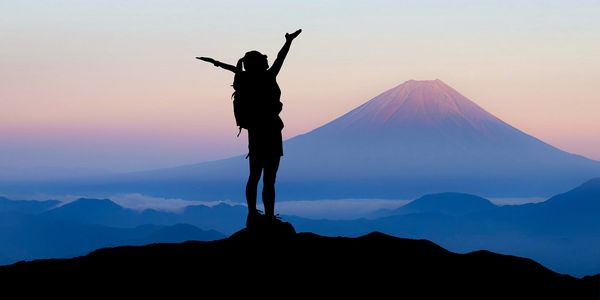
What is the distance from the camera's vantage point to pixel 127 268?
540 inches

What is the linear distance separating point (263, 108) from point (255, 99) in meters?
0.20

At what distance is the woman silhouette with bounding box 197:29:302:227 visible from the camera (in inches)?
547

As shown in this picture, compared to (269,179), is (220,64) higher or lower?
higher

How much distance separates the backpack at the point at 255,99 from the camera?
45.5 ft

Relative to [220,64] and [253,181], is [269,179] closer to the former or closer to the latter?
[253,181]

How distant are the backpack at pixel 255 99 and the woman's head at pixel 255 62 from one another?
0.13 metres

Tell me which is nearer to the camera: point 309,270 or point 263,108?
point 309,270

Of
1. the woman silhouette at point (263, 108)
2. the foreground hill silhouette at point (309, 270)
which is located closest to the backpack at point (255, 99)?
the woman silhouette at point (263, 108)

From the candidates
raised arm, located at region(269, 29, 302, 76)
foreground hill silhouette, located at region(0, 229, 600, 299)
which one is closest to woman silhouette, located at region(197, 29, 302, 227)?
raised arm, located at region(269, 29, 302, 76)

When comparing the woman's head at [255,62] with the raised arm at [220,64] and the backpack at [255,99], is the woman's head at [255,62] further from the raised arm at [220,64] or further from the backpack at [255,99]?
the raised arm at [220,64]

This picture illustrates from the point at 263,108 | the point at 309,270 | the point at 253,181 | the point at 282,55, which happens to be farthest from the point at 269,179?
the point at 282,55

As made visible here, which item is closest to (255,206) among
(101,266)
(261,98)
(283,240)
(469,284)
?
(283,240)

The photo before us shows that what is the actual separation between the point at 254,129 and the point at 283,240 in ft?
6.13

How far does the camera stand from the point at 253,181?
14055mm
